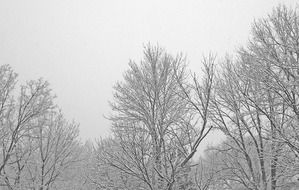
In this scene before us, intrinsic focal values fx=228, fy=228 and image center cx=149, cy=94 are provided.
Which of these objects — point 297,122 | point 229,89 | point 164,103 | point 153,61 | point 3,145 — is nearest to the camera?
point 297,122

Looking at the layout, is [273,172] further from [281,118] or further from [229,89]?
[229,89]

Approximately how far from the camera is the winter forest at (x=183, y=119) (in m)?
6.05

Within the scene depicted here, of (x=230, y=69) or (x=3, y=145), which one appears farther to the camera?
(x=3, y=145)

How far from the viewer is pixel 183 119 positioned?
306 inches

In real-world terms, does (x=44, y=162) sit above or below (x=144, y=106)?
below

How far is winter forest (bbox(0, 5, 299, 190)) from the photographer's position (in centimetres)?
605

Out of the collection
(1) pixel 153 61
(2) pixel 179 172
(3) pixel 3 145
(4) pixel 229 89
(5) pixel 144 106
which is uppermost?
(1) pixel 153 61

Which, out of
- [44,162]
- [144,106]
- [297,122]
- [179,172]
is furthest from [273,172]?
[44,162]

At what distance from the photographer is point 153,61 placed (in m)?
8.42

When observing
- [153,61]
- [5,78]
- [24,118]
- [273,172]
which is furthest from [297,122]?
[5,78]

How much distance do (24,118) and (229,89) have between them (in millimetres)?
9359

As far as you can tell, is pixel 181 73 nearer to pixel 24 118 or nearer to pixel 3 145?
pixel 24 118

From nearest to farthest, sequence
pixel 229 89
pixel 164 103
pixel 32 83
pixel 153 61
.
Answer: pixel 164 103, pixel 153 61, pixel 229 89, pixel 32 83

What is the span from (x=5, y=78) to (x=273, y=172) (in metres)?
12.1
